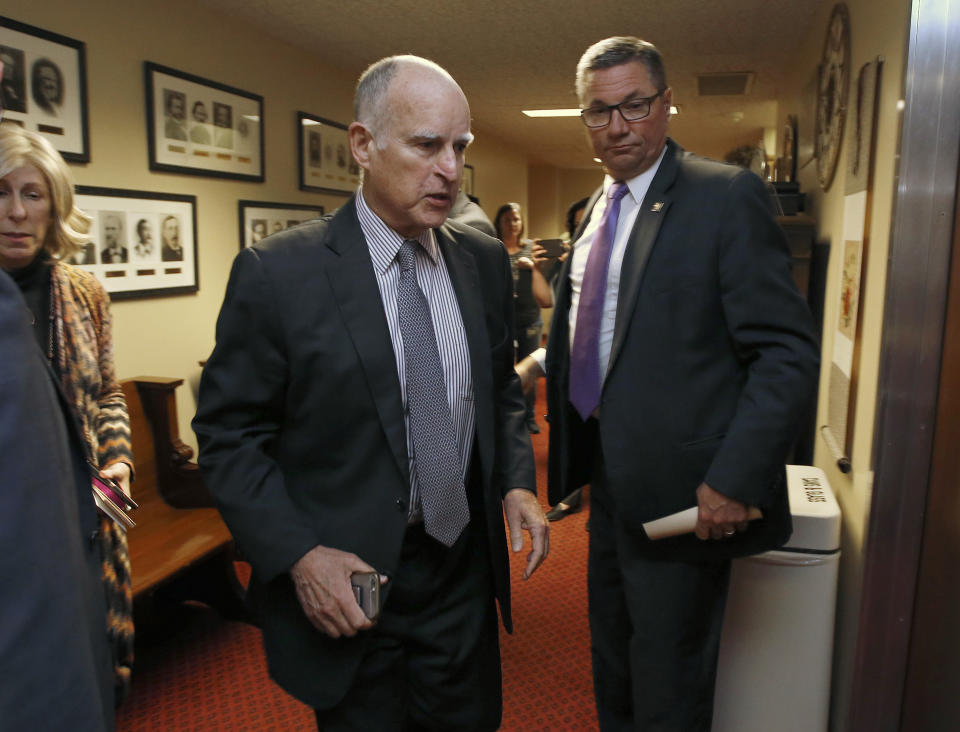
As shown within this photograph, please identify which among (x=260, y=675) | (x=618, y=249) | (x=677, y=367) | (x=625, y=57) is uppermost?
(x=625, y=57)

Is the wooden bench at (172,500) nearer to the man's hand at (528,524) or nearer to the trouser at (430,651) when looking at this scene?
the trouser at (430,651)

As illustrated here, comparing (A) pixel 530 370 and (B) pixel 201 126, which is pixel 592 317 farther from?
(B) pixel 201 126

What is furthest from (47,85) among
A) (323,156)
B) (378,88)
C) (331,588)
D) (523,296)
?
(523,296)

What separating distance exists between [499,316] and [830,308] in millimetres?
2015

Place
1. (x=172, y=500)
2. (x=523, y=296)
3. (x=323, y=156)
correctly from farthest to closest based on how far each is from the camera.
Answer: (x=523, y=296) < (x=323, y=156) < (x=172, y=500)

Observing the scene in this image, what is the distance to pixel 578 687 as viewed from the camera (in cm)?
243

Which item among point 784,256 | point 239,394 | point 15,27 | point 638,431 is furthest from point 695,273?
point 15,27

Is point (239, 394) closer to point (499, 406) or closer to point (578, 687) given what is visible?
point (499, 406)

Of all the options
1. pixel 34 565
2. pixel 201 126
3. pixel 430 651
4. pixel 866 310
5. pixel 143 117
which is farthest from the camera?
pixel 201 126

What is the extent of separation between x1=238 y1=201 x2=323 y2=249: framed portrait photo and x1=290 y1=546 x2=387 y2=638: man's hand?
3.02 m

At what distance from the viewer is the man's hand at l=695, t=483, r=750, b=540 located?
4.69ft

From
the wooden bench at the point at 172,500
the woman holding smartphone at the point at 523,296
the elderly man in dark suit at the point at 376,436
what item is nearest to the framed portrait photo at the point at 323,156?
the woman holding smartphone at the point at 523,296

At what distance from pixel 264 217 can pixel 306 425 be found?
11.0 feet

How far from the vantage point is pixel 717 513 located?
144cm
